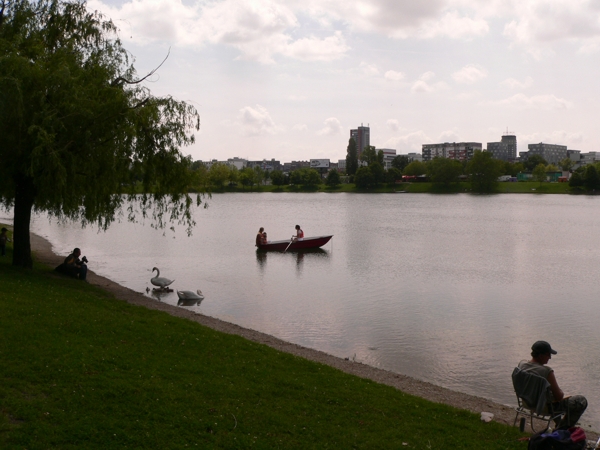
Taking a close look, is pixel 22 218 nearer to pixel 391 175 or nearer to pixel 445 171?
pixel 445 171

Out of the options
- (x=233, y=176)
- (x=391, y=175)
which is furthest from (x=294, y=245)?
(x=233, y=176)

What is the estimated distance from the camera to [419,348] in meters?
15.2

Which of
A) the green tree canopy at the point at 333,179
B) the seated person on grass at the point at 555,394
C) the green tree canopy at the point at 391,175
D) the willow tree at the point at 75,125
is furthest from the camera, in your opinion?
the green tree canopy at the point at 333,179

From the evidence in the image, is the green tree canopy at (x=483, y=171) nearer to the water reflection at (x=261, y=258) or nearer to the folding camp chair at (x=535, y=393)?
the water reflection at (x=261, y=258)

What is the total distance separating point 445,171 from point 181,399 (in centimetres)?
13613

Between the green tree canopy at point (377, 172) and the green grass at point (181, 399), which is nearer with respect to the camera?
the green grass at point (181, 399)

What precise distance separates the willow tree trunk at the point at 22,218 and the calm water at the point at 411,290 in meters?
5.56

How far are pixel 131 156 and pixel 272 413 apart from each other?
11.5 m

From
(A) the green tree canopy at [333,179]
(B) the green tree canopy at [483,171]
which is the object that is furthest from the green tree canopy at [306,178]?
(B) the green tree canopy at [483,171]

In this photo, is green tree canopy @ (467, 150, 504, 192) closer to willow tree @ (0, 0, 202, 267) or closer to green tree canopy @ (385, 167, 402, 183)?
green tree canopy @ (385, 167, 402, 183)

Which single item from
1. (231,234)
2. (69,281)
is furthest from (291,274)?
(231,234)

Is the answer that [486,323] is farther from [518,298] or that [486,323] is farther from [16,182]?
[16,182]

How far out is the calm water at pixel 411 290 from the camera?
47.3 ft

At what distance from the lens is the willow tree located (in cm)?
1441
